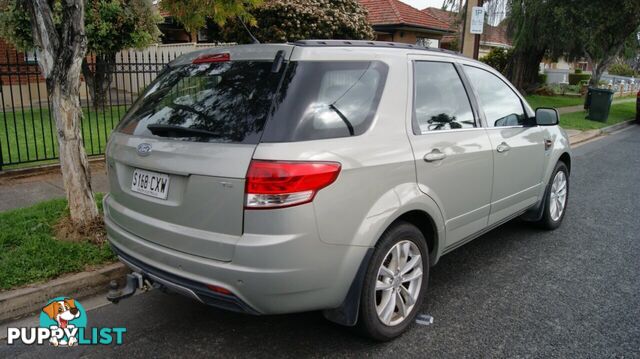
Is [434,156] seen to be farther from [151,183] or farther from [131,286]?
[131,286]

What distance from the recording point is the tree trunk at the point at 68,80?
4.16 metres

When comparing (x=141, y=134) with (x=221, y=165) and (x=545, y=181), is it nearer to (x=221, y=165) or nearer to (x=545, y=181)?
(x=221, y=165)

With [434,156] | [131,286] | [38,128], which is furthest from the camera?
[38,128]

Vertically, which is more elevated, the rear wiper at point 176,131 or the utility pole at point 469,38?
the utility pole at point 469,38

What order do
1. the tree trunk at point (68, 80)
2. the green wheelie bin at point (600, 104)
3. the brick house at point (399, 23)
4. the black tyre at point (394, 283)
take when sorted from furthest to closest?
the brick house at point (399, 23), the green wheelie bin at point (600, 104), the tree trunk at point (68, 80), the black tyre at point (394, 283)

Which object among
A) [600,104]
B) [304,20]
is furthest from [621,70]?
[304,20]

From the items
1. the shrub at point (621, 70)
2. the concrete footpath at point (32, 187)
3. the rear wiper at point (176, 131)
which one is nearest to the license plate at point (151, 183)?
the rear wiper at point (176, 131)

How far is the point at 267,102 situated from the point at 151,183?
84 cm

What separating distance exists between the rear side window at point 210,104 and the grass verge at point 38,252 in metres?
1.29

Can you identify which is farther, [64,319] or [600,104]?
[600,104]

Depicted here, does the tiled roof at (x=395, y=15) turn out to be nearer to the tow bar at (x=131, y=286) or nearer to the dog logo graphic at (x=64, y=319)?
the dog logo graphic at (x=64, y=319)

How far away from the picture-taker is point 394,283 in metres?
3.11

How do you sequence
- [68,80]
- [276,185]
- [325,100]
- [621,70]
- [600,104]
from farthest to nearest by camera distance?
[621,70], [600,104], [68,80], [325,100], [276,185]

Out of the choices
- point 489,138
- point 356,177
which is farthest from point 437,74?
point 356,177
